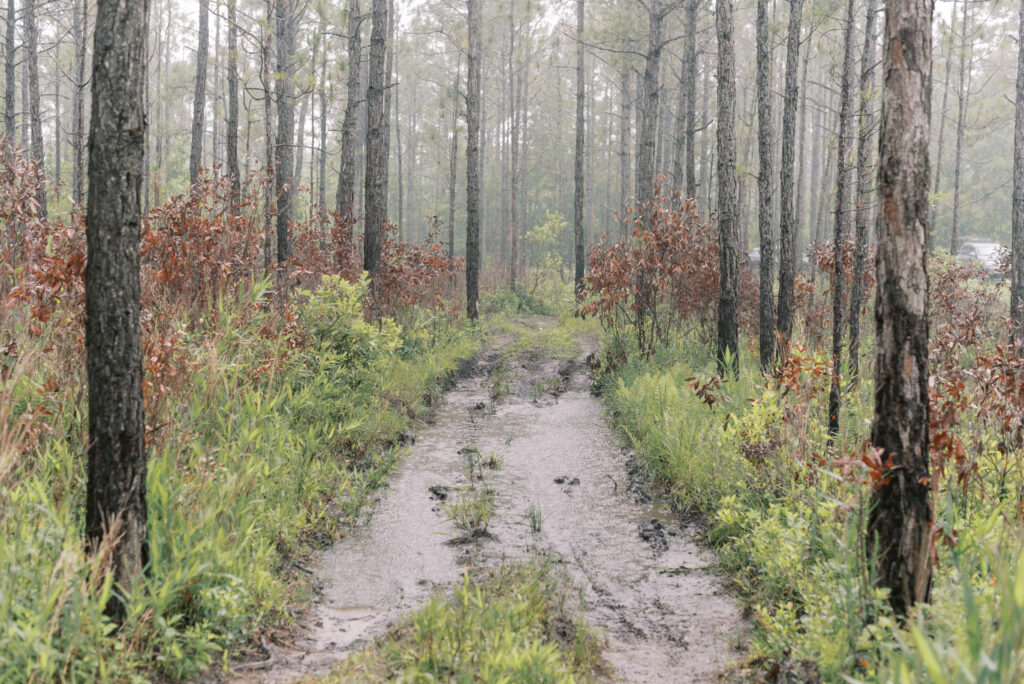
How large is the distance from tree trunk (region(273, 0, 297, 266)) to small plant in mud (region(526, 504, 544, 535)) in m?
7.34

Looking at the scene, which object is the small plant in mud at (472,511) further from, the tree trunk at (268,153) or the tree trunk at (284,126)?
the tree trunk at (284,126)

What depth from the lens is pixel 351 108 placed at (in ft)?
45.1

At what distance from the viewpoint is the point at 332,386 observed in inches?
312

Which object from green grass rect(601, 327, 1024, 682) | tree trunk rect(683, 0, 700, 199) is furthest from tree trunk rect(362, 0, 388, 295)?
tree trunk rect(683, 0, 700, 199)

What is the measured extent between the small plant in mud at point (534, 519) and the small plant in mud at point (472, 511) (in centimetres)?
31

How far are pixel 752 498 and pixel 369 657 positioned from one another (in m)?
3.22

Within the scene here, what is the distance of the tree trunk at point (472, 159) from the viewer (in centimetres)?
1645

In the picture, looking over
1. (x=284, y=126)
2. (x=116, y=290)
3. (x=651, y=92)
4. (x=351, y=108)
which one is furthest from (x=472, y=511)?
(x=284, y=126)

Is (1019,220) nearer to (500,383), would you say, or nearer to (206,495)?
(500,383)

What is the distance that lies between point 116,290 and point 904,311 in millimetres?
3591

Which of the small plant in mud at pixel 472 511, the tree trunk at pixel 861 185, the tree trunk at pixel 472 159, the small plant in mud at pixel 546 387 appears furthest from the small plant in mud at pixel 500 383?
the tree trunk at pixel 861 185

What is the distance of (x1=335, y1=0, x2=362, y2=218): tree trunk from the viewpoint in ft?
43.6

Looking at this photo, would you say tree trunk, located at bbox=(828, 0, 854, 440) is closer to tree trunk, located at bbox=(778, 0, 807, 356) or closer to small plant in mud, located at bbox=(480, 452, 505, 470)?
tree trunk, located at bbox=(778, 0, 807, 356)

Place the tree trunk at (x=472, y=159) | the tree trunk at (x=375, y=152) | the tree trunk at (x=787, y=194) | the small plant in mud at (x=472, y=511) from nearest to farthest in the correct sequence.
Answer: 1. the small plant in mud at (x=472, y=511)
2. the tree trunk at (x=787, y=194)
3. the tree trunk at (x=375, y=152)
4. the tree trunk at (x=472, y=159)
